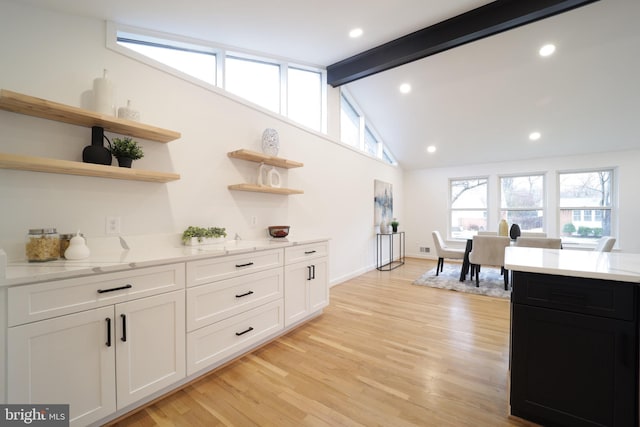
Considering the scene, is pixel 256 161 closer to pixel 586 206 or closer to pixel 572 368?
pixel 572 368

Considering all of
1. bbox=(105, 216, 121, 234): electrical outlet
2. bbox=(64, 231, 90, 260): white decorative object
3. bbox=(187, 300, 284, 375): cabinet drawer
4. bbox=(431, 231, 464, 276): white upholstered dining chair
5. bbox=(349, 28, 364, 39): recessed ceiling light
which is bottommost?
bbox=(187, 300, 284, 375): cabinet drawer

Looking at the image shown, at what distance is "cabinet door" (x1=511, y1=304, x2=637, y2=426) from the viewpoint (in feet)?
4.02

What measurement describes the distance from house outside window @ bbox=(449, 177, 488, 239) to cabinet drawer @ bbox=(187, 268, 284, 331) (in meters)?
5.65

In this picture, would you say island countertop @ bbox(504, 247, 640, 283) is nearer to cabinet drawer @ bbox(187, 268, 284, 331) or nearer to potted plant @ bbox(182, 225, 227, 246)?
cabinet drawer @ bbox(187, 268, 284, 331)

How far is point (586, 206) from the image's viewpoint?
525 cm

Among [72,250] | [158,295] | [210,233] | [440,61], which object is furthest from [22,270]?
[440,61]

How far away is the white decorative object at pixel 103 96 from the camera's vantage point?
5.64ft

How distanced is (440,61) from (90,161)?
4512 mm

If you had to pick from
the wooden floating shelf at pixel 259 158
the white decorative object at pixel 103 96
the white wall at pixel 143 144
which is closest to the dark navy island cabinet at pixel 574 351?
the wooden floating shelf at pixel 259 158

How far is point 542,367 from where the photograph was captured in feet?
4.53

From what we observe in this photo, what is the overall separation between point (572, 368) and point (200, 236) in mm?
2538

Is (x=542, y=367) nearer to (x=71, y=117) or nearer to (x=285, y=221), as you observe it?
(x=285, y=221)

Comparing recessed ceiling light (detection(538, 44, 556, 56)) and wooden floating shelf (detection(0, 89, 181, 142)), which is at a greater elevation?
recessed ceiling light (detection(538, 44, 556, 56))

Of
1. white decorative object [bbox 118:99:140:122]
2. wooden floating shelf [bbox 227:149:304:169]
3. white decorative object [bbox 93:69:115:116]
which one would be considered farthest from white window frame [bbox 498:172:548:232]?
white decorative object [bbox 93:69:115:116]
